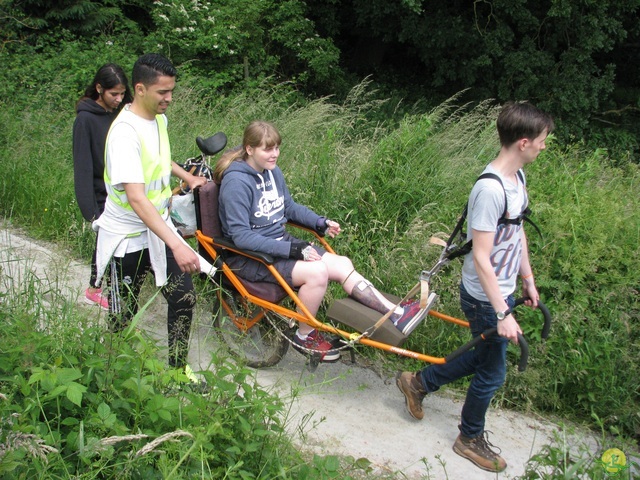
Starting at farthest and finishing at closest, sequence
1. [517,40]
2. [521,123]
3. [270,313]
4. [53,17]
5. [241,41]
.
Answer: [517,40]
[241,41]
[53,17]
[270,313]
[521,123]

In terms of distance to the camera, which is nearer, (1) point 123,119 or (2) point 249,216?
(1) point 123,119

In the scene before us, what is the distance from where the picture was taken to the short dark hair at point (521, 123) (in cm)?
312

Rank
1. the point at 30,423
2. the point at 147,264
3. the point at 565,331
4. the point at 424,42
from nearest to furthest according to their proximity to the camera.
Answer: the point at 30,423 < the point at 147,264 < the point at 565,331 < the point at 424,42

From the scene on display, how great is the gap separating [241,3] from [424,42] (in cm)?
405

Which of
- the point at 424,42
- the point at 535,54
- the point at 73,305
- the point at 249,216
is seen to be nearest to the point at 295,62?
the point at 424,42

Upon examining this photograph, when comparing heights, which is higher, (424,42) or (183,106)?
(424,42)

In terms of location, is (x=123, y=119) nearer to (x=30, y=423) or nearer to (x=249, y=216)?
(x=249, y=216)

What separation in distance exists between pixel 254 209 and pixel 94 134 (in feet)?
3.58

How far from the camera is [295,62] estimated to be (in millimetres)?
14070

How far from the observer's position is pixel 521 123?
3.12 m

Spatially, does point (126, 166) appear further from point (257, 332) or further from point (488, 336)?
point (488, 336)

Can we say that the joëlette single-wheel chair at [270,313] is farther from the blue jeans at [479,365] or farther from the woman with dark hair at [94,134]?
the woman with dark hair at [94,134]

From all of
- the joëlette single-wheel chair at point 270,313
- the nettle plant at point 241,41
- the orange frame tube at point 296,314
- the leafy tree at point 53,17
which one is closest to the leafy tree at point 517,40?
the nettle plant at point 241,41

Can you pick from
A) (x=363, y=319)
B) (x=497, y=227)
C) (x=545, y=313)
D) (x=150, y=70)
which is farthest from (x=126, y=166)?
(x=545, y=313)
